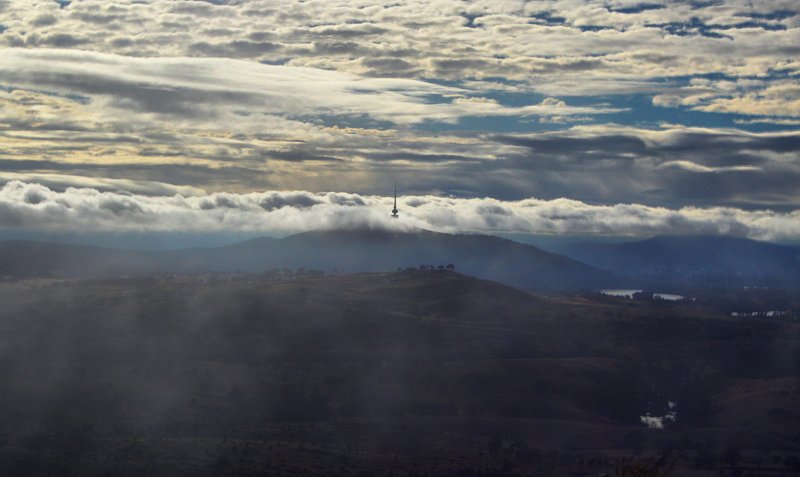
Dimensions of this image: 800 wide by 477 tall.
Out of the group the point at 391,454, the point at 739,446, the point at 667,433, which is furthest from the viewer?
the point at 667,433

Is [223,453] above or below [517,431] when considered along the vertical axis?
above

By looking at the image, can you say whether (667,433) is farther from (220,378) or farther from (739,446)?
(220,378)

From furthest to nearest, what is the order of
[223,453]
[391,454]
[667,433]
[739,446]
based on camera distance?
[667,433]
[739,446]
[391,454]
[223,453]

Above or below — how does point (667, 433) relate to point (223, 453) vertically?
below

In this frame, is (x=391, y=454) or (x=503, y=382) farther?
(x=503, y=382)

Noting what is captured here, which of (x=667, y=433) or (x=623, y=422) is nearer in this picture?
(x=667, y=433)

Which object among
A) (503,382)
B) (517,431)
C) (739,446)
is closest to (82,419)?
(517,431)

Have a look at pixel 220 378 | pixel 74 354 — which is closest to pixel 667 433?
pixel 220 378

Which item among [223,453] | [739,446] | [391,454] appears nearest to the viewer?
[223,453]

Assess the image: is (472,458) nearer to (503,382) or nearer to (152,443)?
(152,443)
